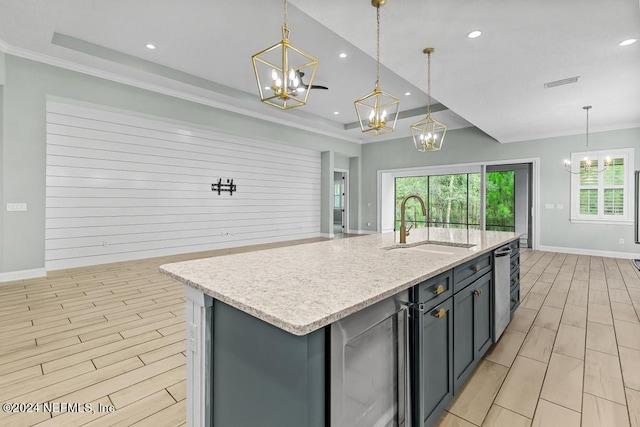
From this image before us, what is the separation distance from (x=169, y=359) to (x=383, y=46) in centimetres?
358

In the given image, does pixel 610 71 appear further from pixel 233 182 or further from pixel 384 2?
pixel 233 182

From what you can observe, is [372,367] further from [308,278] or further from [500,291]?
[500,291]

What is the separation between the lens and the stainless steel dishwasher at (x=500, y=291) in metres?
2.36

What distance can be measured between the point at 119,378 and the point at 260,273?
4.69ft

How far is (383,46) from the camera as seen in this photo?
10.8 feet

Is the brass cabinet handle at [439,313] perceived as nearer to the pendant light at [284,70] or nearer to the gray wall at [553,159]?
the pendant light at [284,70]

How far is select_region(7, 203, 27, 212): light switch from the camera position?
4.16 m

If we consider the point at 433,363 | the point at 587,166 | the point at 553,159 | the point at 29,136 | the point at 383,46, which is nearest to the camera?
the point at 433,363

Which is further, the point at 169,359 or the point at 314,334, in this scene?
the point at 169,359

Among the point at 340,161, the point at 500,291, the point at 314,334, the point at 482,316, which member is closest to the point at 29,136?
the point at 314,334

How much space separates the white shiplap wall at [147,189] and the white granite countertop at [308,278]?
474 centimetres

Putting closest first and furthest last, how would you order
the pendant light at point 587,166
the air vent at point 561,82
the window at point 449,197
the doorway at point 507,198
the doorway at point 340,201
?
the air vent at point 561,82 → the pendant light at point 587,166 → the doorway at point 507,198 → the window at point 449,197 → the doorway at point 340,201

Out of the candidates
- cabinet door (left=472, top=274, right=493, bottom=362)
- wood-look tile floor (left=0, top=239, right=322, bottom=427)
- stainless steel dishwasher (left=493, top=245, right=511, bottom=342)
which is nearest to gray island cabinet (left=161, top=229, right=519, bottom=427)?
cabinet door (left=472, top=274, right=493, bottom=362)

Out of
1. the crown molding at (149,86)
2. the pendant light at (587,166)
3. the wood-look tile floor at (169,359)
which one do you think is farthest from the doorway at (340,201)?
the wood-look tile floor at (169,359)
